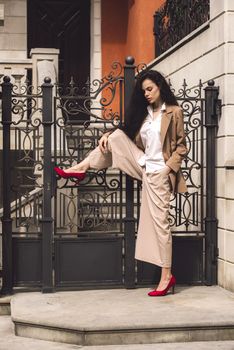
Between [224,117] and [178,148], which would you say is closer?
[178,148]

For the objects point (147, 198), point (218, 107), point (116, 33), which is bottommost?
point (147, 198)

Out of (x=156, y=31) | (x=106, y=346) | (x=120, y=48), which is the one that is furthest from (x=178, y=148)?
(x=120, y=48)

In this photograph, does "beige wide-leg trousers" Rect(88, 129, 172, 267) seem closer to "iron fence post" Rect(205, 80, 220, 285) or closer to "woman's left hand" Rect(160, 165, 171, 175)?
"woman's left hand" Rect(160, 165, 171, 175)

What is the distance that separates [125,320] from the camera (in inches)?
263

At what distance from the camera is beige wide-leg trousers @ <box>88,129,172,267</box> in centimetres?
770

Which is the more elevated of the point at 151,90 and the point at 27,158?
the point at 151,90

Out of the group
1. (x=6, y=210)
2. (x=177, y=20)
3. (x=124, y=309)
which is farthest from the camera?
(x=177, y=20)

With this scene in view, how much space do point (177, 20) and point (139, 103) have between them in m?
3.60

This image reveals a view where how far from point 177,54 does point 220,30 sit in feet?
6.20

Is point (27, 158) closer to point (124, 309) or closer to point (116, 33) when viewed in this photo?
point (124, 309)

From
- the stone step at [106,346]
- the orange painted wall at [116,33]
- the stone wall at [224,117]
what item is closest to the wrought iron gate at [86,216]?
the stone wall at [224,117]

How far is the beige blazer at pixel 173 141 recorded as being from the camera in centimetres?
768

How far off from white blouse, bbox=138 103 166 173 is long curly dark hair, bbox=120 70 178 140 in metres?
0.09

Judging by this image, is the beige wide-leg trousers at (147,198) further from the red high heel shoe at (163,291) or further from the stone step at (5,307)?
the stone step at (5,307)
